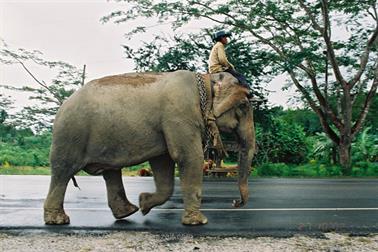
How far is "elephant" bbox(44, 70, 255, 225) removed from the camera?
6004 millimetres

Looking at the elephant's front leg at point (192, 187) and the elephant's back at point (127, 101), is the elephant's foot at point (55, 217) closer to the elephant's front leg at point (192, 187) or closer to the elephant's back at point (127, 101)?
the elephant's back at point (127, 101)

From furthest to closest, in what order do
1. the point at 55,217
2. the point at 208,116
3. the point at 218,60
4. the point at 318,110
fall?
the point at 318,110, the point at 218,60, the point at 208,116, the point at 55,217

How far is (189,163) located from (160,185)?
73 centimetres

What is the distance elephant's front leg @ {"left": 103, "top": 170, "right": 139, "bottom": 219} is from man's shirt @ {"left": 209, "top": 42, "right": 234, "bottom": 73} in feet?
6.22

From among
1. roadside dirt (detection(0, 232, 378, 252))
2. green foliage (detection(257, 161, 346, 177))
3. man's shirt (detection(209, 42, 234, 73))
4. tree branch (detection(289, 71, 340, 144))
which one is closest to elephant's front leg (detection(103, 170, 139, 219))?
roadside dirt (detection(0, 232, 378, 252))

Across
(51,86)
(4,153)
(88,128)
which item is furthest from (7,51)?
(88,128)

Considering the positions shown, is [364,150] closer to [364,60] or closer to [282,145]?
[282,145]

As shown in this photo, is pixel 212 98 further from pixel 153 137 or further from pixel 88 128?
pixel 88 128

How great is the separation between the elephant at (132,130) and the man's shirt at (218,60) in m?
0.58

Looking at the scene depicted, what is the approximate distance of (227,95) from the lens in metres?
6.33

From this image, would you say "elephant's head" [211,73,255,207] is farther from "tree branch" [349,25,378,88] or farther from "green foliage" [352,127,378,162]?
"green foliage" [352,127,378,162]

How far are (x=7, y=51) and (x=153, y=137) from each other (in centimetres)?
2207

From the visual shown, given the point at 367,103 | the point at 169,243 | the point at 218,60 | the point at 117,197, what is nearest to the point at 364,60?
the point at 367,103

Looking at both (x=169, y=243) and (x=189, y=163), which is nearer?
(x=169, y=243)
